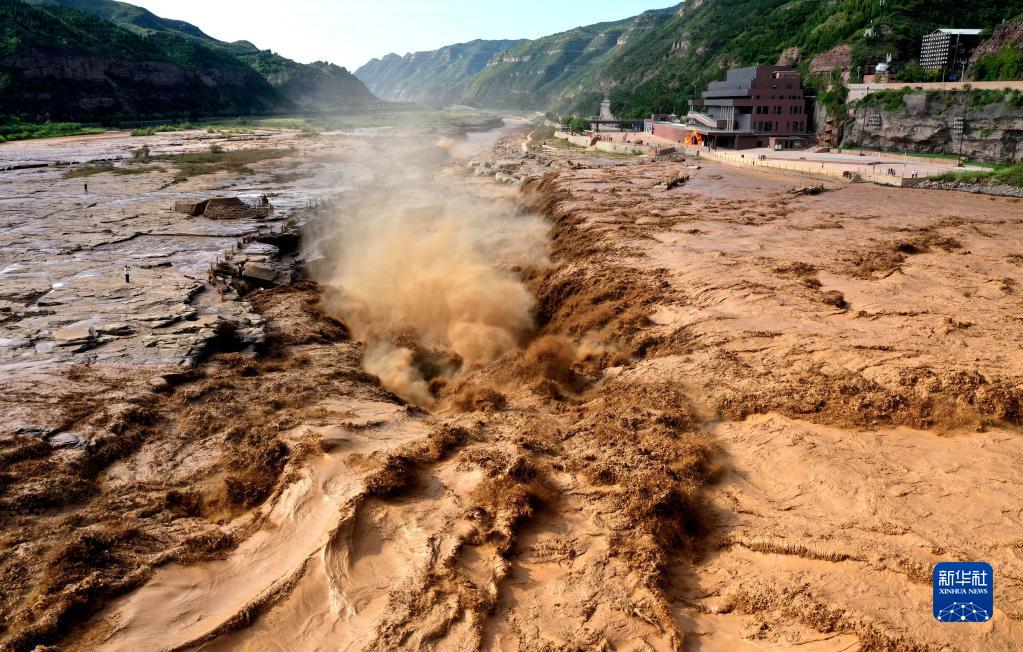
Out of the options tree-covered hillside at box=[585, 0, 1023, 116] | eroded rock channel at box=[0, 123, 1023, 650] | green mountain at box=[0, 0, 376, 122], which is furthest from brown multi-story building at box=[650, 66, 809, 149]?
green mountain at box=[0, 0, 376, 122]

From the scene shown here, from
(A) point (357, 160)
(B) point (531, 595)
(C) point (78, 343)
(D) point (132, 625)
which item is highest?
(A) point (357, 160)

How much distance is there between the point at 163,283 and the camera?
15.8 metres

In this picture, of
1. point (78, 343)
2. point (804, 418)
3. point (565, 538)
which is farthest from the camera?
point (78, 343)

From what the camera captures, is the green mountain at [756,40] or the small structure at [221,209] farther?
the green mountain at [756,40]

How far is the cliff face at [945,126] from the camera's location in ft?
125

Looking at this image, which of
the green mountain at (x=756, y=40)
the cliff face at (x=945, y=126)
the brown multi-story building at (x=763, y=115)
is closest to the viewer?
the cliff face at (x=945, y=126)

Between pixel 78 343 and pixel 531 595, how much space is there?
10.5 m

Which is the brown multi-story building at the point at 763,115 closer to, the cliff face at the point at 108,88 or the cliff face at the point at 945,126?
the cliff face at the point at 945,126

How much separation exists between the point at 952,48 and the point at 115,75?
9874cm

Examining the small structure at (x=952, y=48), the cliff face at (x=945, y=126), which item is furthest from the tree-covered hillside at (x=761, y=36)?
the cliff face at (x=945, y=126)

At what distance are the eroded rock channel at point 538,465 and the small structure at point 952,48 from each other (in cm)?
4139

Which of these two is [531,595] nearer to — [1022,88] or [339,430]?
[339,430]

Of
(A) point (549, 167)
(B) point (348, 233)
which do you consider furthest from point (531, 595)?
(A) point (549, 167)

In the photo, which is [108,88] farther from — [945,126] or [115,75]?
[945,126]
